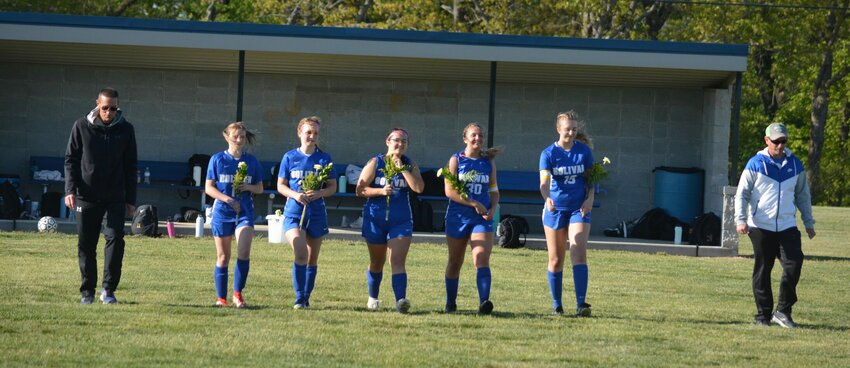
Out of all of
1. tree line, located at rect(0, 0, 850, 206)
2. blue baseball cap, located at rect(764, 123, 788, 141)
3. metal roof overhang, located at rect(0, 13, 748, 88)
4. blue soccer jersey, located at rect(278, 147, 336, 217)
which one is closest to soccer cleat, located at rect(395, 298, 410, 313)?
blue soccer jersey, located at rect(278, 147, 336, 217)

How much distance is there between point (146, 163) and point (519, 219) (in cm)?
667

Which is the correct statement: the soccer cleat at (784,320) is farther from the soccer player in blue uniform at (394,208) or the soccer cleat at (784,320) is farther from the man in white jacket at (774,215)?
the soccer player in blue uniform at (394,208)

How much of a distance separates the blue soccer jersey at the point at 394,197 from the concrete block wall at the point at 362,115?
11178 millimetres

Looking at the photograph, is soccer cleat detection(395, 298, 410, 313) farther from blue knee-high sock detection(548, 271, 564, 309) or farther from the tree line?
the tree line

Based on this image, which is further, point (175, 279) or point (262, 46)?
point (262, 46)

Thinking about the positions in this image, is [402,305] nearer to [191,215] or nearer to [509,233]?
[509,233]

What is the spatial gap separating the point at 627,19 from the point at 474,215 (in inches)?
1178

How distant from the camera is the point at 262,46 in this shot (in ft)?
63.8

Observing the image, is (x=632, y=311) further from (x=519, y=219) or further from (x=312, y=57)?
(x=312, y=57)

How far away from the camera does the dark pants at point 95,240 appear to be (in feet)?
34.5

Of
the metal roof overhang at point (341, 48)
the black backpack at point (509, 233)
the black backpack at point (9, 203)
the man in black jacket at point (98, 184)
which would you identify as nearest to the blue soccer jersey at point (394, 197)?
the man in black jacket at point (98, 184)

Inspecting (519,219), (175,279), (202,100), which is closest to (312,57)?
(202,100)

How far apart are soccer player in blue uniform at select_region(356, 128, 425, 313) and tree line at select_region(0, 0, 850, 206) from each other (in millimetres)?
27352

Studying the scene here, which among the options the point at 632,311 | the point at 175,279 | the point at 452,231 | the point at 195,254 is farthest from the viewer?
the point at 195,254
